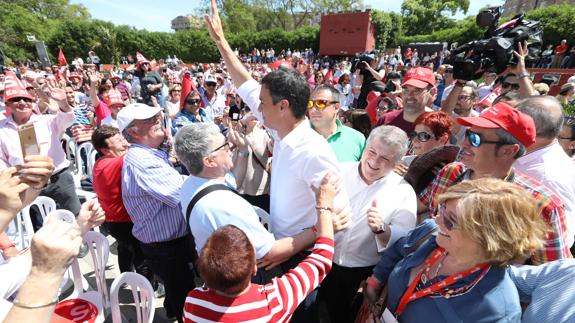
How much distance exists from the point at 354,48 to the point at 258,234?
3392 cm

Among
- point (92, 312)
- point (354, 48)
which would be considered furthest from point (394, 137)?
point (354, 48)

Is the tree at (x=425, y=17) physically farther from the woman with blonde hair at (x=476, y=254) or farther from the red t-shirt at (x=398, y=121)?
the woman with blonde hair at (x=476, y=254)

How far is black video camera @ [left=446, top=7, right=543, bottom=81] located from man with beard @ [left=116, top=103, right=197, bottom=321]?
321 cm

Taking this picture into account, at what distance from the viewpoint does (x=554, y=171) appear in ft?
6.72

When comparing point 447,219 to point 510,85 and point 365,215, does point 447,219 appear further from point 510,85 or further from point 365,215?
point 510,85

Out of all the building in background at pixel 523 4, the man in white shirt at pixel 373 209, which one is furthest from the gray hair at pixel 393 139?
the building in background at pixel 523 4

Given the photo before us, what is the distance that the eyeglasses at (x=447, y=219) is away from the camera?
1.30 metres

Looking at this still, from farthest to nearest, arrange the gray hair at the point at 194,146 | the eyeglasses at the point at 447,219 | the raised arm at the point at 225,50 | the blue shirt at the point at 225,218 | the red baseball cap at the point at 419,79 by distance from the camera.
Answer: the red baseball cap at the point at 419,79
the raised arm at the point at 225,50
the gray hair at the point at 194,146
the blue shirt at the point at 225,218
the eyeglasses at the point at 447,219

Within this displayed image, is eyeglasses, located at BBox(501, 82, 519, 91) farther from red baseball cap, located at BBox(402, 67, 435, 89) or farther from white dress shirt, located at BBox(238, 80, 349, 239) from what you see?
white dress shirt, located at BBox(238, 80, 349, 239)

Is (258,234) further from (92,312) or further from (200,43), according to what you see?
(200,43)

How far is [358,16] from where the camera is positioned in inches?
1237

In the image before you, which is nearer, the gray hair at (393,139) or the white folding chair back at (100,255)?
the gray hair at (393,139)

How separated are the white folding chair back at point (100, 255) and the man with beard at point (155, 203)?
240 mm

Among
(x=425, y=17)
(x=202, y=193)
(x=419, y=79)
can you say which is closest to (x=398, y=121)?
(x=419, y=79)
